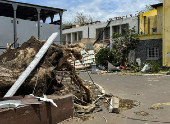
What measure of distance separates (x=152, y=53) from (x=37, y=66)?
1752cm

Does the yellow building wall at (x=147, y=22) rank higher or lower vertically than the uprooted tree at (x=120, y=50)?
higher

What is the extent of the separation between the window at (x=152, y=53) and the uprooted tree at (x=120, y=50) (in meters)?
1.68

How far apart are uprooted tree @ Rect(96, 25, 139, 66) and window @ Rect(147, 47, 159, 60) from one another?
1683 mm

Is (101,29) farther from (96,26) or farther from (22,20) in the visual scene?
(22,20)

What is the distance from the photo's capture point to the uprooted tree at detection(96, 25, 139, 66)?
21.6 meters

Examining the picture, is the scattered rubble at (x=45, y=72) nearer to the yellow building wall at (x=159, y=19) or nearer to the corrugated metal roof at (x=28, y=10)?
the corrugated metal roof at (x=28, y=10)

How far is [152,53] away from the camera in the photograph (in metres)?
20.3

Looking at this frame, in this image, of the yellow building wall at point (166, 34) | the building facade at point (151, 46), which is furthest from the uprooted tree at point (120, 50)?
the yellow building wall at point (166, 34)

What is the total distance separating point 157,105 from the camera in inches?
256

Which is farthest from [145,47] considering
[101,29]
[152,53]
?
[101,29]

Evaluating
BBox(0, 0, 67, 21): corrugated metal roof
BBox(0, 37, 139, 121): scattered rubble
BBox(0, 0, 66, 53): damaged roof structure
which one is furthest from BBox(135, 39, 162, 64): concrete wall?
BBox(0, 37, 139, 121): scattered rubble

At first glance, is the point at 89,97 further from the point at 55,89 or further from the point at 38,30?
the point at 38,30

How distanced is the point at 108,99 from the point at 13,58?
3.77 m

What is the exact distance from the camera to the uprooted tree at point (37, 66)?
16.5ft
